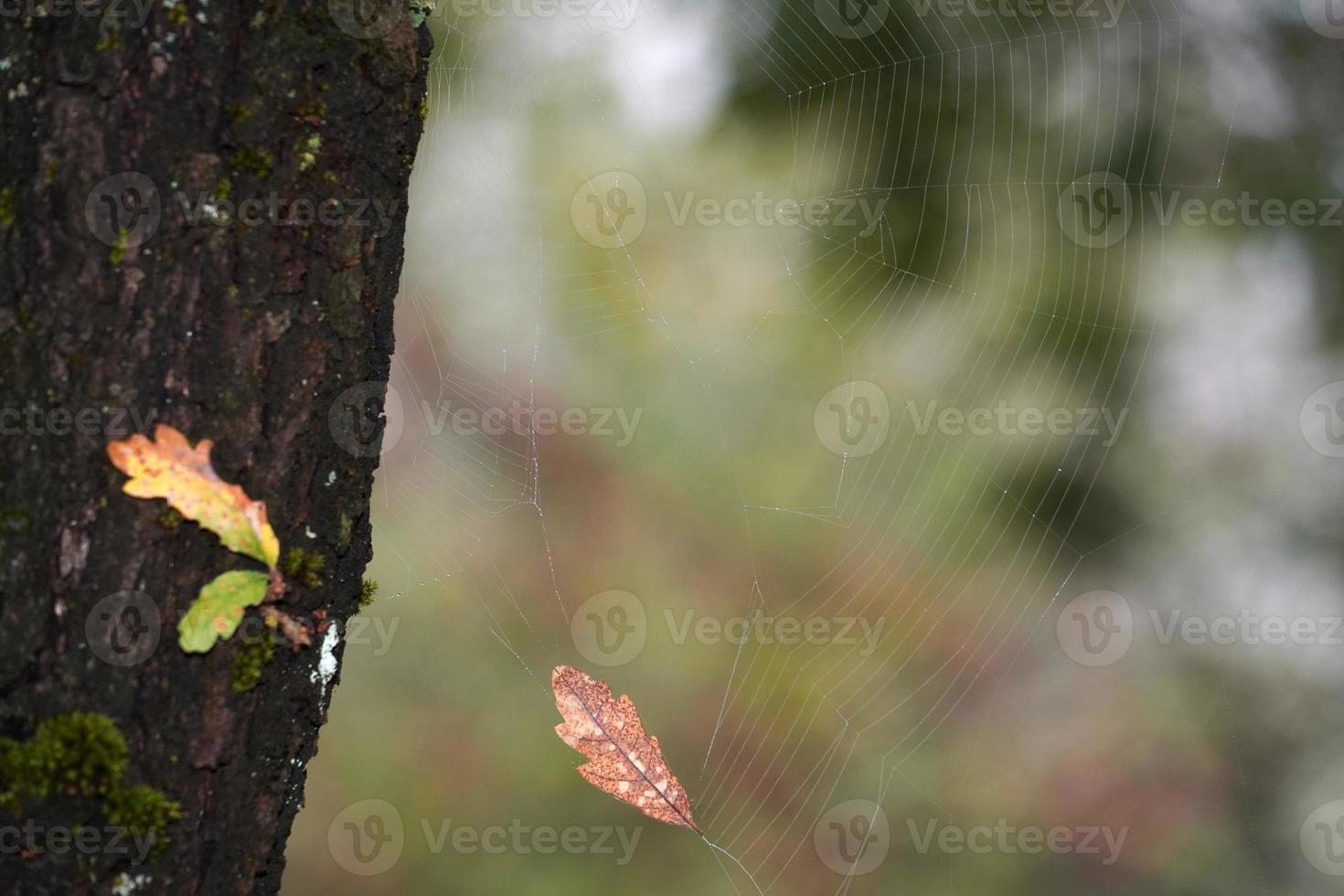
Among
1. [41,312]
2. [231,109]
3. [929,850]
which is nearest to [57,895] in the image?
[41,312]

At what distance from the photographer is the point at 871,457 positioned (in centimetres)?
252

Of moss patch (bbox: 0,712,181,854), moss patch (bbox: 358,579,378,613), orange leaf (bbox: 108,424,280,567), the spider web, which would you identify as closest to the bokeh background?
the spider web

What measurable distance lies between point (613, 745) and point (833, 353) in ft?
5.76

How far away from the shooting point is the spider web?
187 centimetres

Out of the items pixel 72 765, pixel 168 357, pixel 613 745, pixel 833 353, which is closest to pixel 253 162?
pixel 168 357

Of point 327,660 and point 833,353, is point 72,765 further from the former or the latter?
point 833,353

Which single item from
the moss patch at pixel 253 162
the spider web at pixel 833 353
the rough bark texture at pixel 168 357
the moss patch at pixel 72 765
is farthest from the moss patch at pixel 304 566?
the spider web at pixel 833 353

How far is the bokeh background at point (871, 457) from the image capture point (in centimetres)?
189

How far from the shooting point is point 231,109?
604 mm

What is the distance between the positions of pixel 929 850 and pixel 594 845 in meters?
1.03

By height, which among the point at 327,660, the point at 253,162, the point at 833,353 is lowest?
the point at 327,660

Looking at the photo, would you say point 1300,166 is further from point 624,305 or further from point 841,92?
point 624,305

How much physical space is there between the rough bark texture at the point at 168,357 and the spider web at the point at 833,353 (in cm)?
151

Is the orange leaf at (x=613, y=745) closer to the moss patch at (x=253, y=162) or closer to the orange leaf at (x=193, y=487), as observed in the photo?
the orange leaf at (x=193, y=487)
